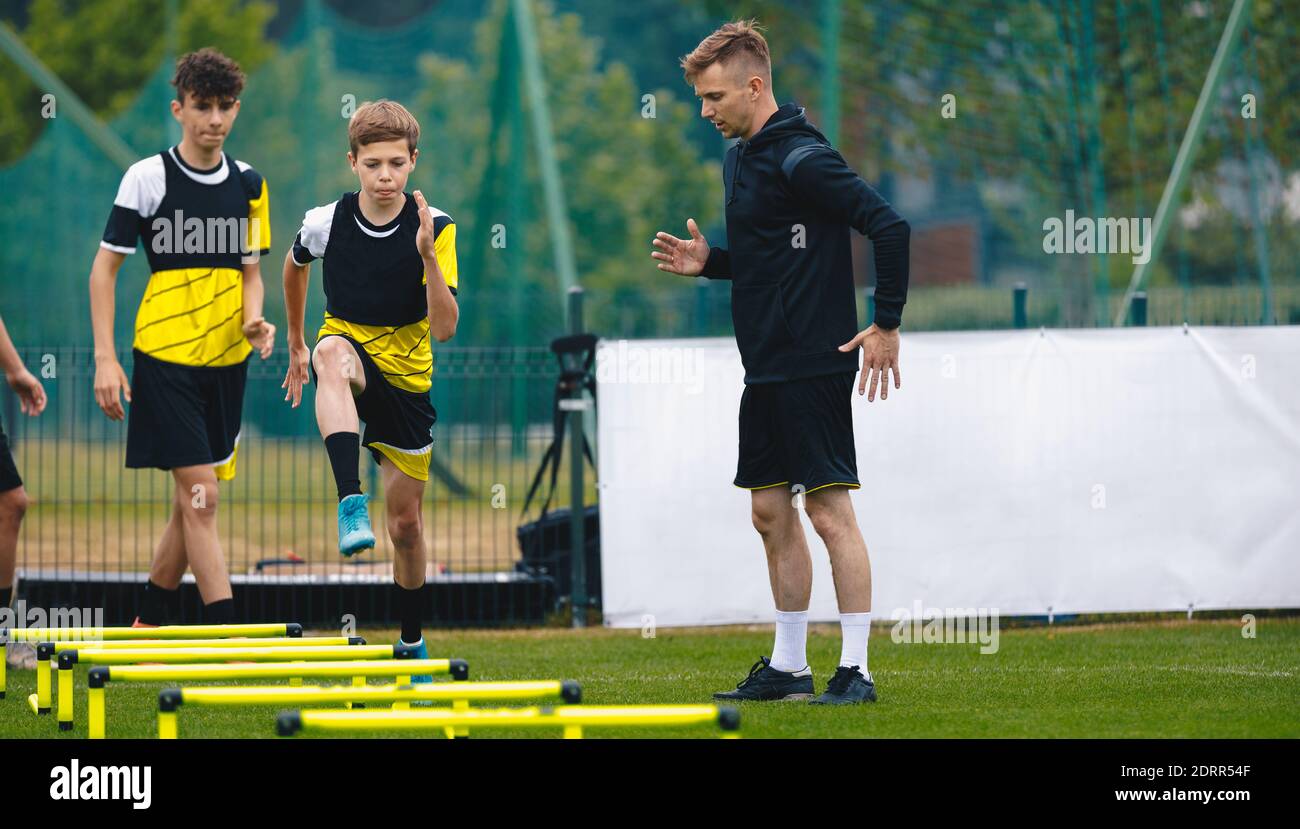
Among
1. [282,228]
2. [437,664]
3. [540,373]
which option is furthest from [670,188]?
[437,664]

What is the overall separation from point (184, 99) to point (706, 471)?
3671 mm

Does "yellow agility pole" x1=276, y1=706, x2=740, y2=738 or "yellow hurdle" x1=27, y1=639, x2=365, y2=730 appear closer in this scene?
"yellow agility pole" x1=276, y1=706, x2=740, y2=738

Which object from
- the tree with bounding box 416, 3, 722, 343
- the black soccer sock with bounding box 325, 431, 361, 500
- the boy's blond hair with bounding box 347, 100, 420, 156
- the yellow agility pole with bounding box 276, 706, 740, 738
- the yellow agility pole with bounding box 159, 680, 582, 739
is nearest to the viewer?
the yellow agility pole with bounding box 276, 706, 740, 738

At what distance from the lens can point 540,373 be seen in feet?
32.3

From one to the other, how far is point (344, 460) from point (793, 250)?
6.16ft

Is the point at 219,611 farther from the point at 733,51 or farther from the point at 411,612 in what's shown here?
the point at 733,51

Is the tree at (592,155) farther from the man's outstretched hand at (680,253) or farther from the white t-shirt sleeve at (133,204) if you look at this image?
the man's outstretched hand at (680,253)

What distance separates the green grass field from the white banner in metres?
0.30

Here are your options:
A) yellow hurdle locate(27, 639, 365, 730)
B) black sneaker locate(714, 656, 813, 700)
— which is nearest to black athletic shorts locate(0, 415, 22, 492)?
yellow hurdle locate(27, 639, 365, 730)

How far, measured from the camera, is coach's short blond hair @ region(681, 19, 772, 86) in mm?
5863

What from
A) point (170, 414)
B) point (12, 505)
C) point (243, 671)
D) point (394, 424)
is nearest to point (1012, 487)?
point (394, 424)

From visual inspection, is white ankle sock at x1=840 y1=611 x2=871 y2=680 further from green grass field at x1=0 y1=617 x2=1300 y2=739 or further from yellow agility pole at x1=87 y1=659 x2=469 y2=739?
yellow agility pole at x1=87 y1=659 x2=469 y2=739

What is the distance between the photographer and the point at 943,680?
21.2 feet
